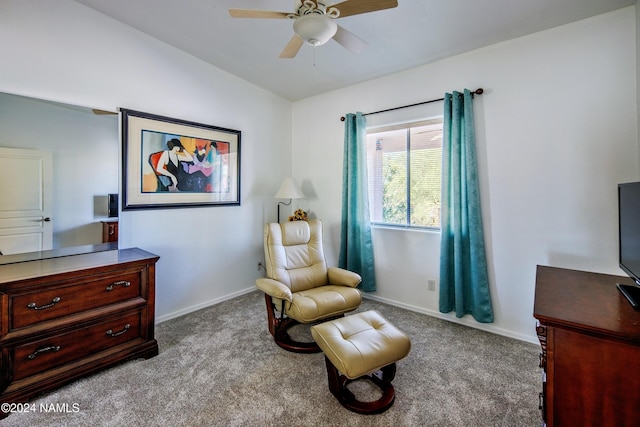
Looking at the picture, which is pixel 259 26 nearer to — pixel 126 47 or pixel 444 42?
pixel 126 47

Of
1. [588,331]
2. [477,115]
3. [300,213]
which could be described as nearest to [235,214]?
[300,213]

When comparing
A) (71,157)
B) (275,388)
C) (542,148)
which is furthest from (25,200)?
(542,148)

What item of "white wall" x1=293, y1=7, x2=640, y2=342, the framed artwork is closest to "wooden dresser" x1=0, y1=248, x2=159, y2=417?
the framed artwork

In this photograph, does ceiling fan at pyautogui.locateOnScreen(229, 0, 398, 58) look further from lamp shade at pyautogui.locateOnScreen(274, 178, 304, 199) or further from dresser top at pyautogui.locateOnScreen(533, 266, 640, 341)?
lamp shade at pyautogui.locateOnScreen(274, 178, 304, 199)

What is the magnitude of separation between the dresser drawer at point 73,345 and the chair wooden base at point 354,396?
149cm

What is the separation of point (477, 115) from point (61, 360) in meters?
3.67

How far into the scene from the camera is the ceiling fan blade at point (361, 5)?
144cm

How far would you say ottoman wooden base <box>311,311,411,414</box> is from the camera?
1.51 m

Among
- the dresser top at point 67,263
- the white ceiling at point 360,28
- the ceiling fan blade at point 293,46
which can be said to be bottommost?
the dresser top at point 67,263

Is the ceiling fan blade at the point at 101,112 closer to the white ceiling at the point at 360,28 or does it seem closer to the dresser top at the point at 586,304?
the white ceiling at the point at 360,28

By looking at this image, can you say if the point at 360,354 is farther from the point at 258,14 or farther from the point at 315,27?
the point at 258,14

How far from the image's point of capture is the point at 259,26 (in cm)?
224


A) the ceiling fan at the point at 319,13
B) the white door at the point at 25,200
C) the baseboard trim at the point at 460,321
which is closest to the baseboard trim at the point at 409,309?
the baseboard trim at the point at 460,321

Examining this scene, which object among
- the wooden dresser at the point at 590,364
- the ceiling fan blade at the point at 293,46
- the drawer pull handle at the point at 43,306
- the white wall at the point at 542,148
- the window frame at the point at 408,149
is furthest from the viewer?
the window frame at the point at 408,149
